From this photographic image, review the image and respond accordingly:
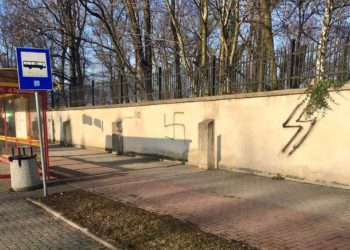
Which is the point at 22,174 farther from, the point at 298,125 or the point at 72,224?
the point at 298,125

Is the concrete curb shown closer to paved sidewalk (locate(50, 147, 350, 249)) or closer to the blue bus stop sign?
paved sidewalk (locate(50, 147, 350, 249))

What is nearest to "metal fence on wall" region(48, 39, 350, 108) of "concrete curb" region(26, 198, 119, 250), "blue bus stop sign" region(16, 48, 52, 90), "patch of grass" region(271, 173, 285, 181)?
"patch of grass" region(271, 173, 285, 181)

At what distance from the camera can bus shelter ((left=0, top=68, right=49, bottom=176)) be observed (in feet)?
33.0

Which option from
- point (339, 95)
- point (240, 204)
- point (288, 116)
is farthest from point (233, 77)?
point (240, 204)

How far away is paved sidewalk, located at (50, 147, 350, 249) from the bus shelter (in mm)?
1266

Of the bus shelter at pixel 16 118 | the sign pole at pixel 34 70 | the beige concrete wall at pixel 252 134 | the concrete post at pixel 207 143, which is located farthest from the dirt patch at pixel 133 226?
the concrete post at pixel 207 143

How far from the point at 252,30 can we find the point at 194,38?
4.45 m

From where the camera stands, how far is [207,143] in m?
10.9

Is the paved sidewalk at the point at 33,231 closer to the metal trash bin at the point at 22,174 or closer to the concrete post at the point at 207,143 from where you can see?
the metal trash bin at the point at 22,174

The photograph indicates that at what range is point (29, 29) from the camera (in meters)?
22.4

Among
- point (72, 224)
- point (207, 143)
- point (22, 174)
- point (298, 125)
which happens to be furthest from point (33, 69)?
point (298, 125)

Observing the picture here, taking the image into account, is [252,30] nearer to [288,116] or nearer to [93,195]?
[288,116]

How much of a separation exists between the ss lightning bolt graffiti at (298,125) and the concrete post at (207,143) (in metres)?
2.49

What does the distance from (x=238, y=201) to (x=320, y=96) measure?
2907 mm
